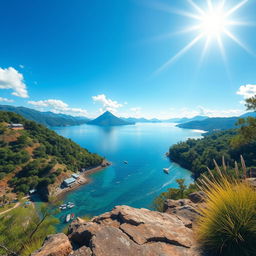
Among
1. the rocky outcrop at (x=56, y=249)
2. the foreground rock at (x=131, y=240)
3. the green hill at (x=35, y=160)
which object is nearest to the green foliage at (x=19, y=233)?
the rocky outcrop at (x=56, y=249)

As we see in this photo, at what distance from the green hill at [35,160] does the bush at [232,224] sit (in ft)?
150

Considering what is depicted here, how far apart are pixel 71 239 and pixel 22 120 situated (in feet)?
314

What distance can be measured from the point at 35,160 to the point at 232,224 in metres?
59.9

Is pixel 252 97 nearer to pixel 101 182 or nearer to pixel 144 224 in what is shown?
pixel 144 224

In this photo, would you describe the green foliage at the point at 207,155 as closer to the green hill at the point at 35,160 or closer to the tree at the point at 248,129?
the tree at the point at 248,129

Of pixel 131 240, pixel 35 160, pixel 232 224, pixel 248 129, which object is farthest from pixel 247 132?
pixel 35 160

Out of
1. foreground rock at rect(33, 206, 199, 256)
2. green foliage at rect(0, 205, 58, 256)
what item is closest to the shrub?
foreground rock at rect(33, 206, 199, 256)

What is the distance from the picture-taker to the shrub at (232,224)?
95.4 inches

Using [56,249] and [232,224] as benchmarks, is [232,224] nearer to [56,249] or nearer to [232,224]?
[232,224]

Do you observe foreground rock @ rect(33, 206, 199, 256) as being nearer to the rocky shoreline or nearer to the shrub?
the rocky shoreline

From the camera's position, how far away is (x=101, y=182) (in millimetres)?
47906

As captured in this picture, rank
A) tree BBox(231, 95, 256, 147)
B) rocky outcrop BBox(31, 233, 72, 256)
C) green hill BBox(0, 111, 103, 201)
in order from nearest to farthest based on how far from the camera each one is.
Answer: rocky outcrop BBox(31, 233, 72, 256) < tree BBox(231, 95, 256, 147) < green hill BBox(0, 111, 103, 201)

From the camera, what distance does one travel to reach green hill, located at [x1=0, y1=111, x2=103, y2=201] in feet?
130

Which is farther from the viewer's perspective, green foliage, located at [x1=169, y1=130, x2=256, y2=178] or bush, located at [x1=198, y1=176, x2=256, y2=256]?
green foliage, located at [x1=169, y1=130, x2=256, y2=178]
